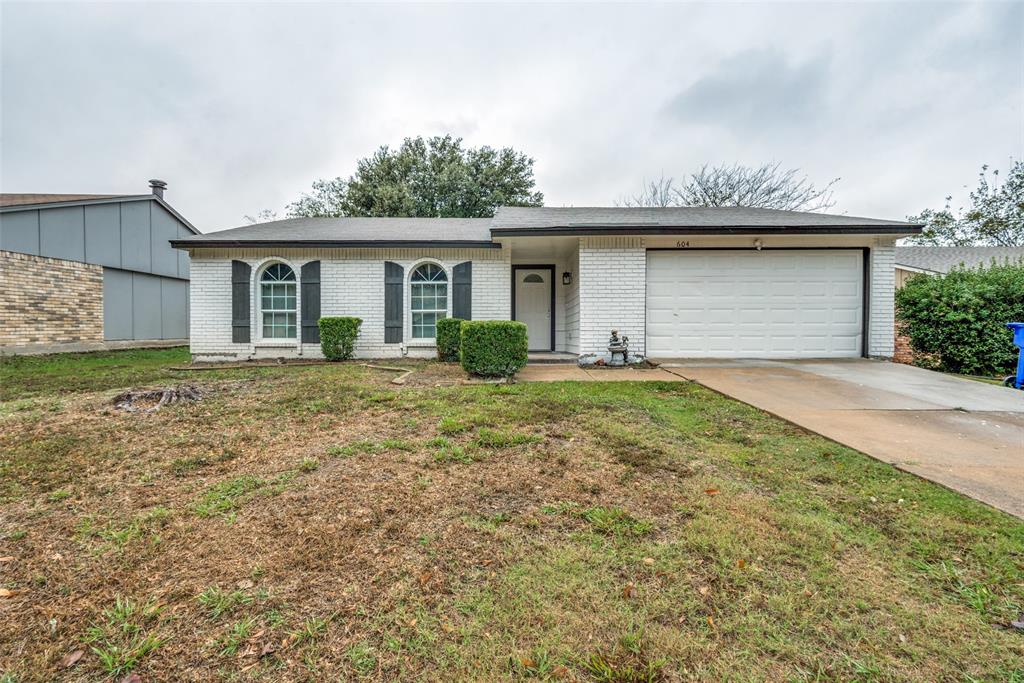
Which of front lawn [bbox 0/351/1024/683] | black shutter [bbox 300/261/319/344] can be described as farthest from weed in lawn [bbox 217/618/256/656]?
black shutter [bbox 300/261/319/344]

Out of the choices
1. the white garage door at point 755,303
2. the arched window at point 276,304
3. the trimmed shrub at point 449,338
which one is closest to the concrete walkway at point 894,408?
the white garage door at point 755,303

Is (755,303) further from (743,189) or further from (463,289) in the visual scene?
(743,189)

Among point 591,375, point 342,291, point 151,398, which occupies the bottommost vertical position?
point 151,398

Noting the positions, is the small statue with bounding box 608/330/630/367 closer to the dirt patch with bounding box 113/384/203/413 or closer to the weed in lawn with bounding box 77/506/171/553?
the dirt patch with bounding box 113/384/203/413

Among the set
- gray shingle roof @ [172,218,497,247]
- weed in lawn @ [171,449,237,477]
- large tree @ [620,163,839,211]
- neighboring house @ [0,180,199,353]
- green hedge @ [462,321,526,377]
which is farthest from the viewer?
large tree @ [620,163,839,211]

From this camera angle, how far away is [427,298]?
9703 millimetres

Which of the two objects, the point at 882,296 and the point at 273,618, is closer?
the point at 273,618

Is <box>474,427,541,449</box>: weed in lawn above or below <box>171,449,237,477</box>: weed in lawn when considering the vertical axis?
above

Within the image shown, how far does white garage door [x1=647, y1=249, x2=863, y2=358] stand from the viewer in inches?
324

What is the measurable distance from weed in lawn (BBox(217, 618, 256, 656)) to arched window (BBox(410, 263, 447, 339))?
831cm

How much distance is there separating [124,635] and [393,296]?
843cm

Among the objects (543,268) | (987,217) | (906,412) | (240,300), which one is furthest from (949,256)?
(240,300)

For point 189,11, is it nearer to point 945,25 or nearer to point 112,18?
point 112,18

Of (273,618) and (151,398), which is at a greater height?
(151,398)
